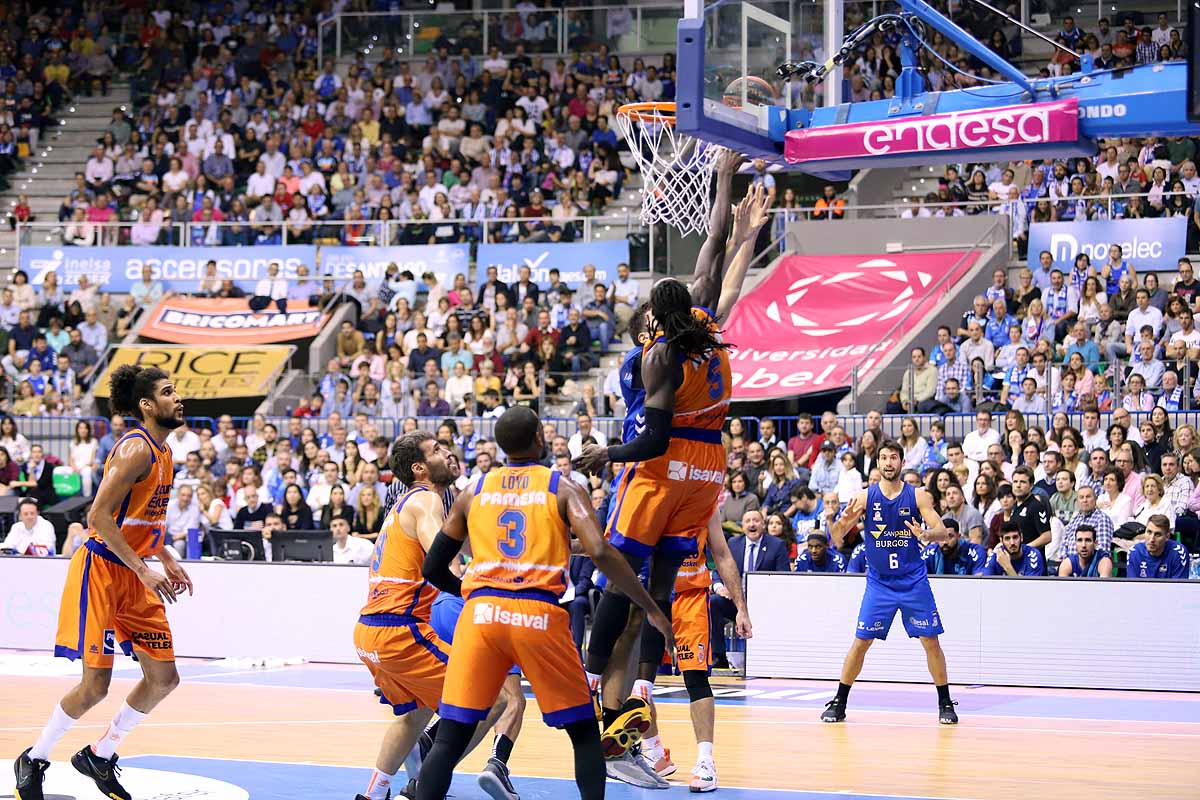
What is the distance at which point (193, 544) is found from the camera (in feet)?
58.8

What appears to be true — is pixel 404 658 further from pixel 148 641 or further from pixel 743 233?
pixel 743 233

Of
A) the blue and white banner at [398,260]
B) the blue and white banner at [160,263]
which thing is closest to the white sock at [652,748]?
the blue and white banner at [398,260]

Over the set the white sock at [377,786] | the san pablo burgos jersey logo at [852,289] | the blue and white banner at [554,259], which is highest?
the blue and white banner at [554,259]

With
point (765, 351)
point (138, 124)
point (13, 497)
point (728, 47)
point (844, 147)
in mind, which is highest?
point (138, 124)

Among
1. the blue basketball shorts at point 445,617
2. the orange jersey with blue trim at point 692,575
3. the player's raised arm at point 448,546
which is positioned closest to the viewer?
the player's raised arm at point 448,546

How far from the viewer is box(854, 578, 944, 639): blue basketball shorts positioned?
450 inches

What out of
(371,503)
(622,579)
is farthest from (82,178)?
(622,579)

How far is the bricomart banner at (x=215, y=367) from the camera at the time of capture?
22.6m

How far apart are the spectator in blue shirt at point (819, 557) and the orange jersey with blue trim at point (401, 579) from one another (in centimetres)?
747

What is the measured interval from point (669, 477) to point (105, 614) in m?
2.97

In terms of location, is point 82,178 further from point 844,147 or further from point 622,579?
point 622,579

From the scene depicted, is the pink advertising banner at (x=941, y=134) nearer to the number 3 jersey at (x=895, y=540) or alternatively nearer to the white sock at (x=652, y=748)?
the number 3 jersey at (x=895, y=540)

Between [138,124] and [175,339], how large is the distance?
727 centimetres

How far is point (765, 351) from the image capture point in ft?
67.9
